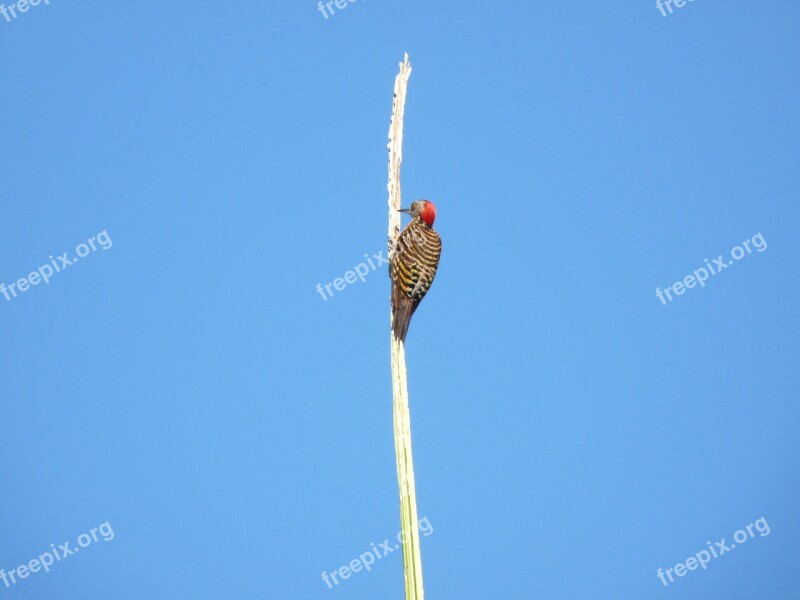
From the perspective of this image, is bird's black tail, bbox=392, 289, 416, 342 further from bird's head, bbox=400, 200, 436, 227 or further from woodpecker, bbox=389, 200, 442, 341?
bird's head, bbox=400, 200, 436, 227

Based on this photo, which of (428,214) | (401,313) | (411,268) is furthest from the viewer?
(428,214)

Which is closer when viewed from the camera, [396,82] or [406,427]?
[406,427]

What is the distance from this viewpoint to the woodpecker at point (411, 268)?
408 cm

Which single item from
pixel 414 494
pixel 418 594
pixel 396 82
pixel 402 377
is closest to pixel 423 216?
pixel 396 82

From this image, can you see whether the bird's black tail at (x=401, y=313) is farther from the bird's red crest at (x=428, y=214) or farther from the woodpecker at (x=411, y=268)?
the bird's red crest at (x=428, y=214)

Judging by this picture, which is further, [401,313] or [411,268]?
[411,268]

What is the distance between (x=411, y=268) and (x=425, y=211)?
0.45 metres

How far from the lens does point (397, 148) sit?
404cm

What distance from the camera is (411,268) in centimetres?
420

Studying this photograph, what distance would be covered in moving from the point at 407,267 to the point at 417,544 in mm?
1115

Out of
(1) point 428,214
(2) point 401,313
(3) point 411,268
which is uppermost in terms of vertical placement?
(1) point 428,214

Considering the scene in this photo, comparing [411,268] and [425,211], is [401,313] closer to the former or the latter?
[411,268]

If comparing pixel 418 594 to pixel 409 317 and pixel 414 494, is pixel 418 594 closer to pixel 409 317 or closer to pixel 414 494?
pixel 414 494

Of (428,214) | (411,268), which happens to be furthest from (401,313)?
(428,214)
